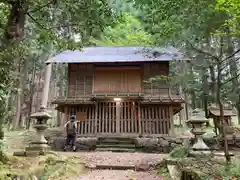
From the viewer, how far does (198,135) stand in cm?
755

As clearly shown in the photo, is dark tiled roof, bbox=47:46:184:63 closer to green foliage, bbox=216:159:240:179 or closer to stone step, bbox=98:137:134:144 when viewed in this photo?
stone step, bbox=98:137:134:144

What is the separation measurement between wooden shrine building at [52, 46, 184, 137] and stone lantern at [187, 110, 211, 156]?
517cm

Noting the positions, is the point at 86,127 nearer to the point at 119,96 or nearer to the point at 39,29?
the point at 119,96

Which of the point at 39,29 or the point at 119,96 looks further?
the point at 119,96

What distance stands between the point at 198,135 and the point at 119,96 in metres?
6.27

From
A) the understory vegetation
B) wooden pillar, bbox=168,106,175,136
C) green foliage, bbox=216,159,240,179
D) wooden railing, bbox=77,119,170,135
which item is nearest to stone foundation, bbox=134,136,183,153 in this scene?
wooden pillar, bbox=168,106,175,136

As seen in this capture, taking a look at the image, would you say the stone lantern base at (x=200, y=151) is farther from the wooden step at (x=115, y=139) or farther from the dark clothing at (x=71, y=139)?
the dark clothing at (x=71, y=139)

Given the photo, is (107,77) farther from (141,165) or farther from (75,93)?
(141,165)

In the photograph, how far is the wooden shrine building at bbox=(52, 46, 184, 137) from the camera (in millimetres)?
13367

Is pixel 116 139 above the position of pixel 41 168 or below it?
above

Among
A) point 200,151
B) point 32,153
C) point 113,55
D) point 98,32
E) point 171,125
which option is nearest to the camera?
point 200,151

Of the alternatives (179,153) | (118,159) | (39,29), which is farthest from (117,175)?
(39,29)

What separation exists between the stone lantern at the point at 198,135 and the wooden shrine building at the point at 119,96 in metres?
5.17

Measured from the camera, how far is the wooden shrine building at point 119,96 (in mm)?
13367
